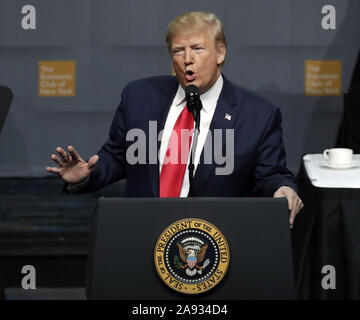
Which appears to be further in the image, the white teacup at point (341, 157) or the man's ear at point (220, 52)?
the white teacup at point (341, 157)

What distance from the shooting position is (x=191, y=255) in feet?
4.64

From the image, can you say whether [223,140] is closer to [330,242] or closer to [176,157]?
[176,157]

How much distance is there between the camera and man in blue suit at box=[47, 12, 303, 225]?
209 cm

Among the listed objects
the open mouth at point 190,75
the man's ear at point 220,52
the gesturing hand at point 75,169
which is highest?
the man's ear at point 220,52

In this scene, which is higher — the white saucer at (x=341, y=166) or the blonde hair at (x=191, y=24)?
the blonde hair at (x=191, y=24)

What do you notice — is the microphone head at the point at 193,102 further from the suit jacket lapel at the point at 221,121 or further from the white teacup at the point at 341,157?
the white teacup at the point at 341,157

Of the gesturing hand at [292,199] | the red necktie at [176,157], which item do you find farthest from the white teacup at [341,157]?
the gesturing hand at [292,199]

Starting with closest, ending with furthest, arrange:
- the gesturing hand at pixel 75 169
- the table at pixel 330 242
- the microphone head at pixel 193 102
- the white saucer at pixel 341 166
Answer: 1. the microphone head at pixel 193 102
2. the gesturing hand at pixel 75 169
3. the table at pixel 330 242
4. the white saucer at pixel 341 166

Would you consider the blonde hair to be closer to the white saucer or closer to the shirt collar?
the shirt collar

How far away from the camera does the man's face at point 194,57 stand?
6.89 feet

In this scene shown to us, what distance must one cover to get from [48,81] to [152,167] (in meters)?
1.23

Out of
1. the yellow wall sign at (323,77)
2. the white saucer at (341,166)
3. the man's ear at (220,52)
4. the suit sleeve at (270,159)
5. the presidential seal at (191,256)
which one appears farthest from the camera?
the yellow wall sign at (323,77)

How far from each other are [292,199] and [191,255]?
0.36m

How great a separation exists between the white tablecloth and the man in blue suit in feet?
1.16
